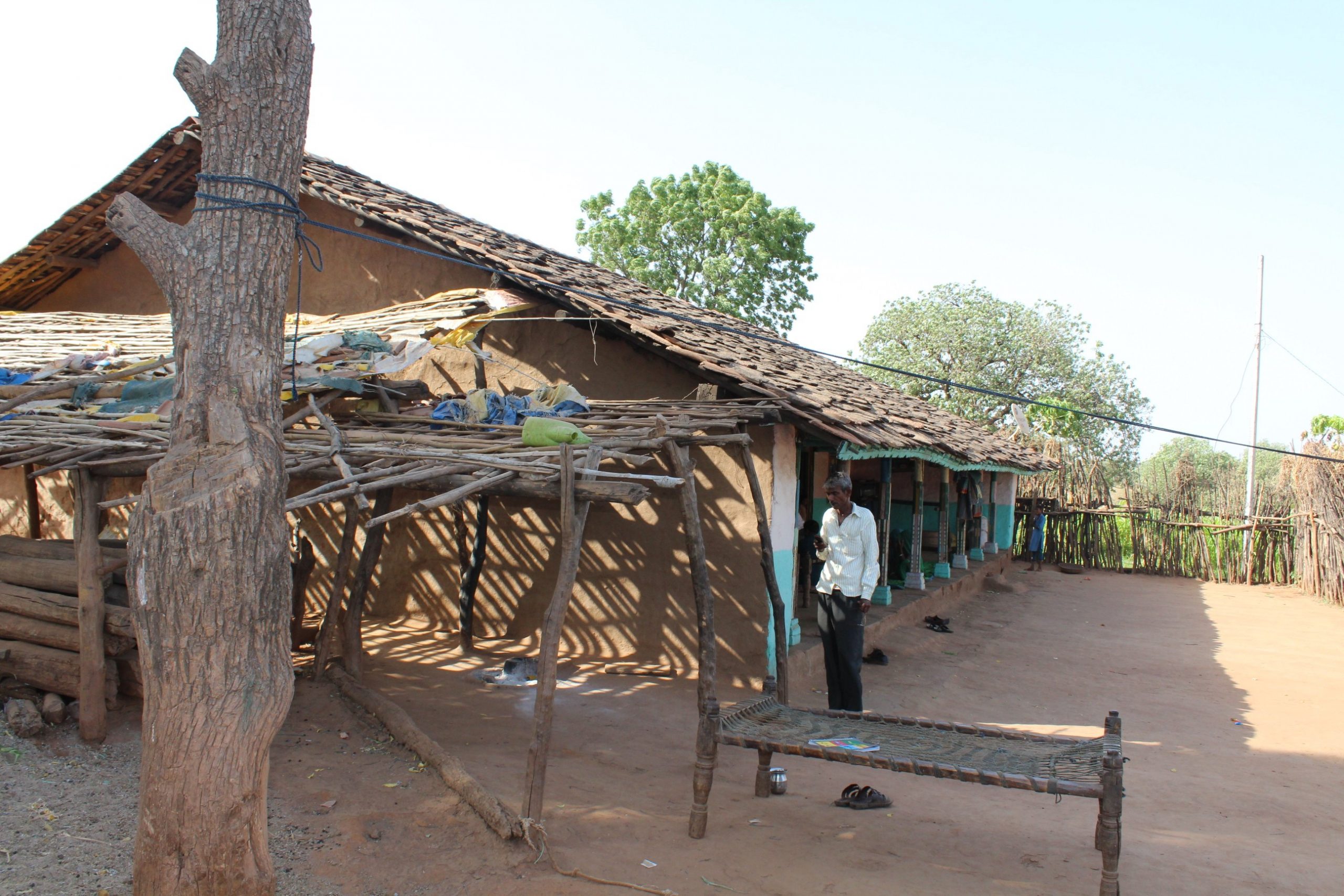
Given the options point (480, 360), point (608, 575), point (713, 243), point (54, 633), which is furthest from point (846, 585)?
point (713, 243)

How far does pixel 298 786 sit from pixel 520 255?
5652 mm

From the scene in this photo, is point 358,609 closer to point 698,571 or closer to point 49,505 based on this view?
point 698,571

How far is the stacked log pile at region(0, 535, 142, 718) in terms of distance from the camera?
19.4ft

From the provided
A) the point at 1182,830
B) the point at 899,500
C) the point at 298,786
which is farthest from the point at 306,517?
the point at 899,500

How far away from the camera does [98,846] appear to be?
4.34 metres

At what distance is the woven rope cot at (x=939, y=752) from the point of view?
159 inches

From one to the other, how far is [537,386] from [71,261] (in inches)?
271

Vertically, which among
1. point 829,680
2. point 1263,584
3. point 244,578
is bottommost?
point 1263,584

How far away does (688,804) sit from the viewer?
17.5ft

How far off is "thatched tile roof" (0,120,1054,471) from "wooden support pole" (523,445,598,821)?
2.59m

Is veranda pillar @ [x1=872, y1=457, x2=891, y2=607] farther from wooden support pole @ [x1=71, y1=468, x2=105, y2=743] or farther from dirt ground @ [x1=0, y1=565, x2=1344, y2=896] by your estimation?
wooden support pole @ [x1=71, y1=468, x2=105, y2=743]

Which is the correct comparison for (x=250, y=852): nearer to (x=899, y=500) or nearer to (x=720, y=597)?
(x=720, y=597)

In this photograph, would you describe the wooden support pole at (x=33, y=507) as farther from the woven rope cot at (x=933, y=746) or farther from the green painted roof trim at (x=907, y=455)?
the green painted roof trim at (x=907, y=455)

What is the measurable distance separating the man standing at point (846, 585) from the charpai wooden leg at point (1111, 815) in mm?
2373
